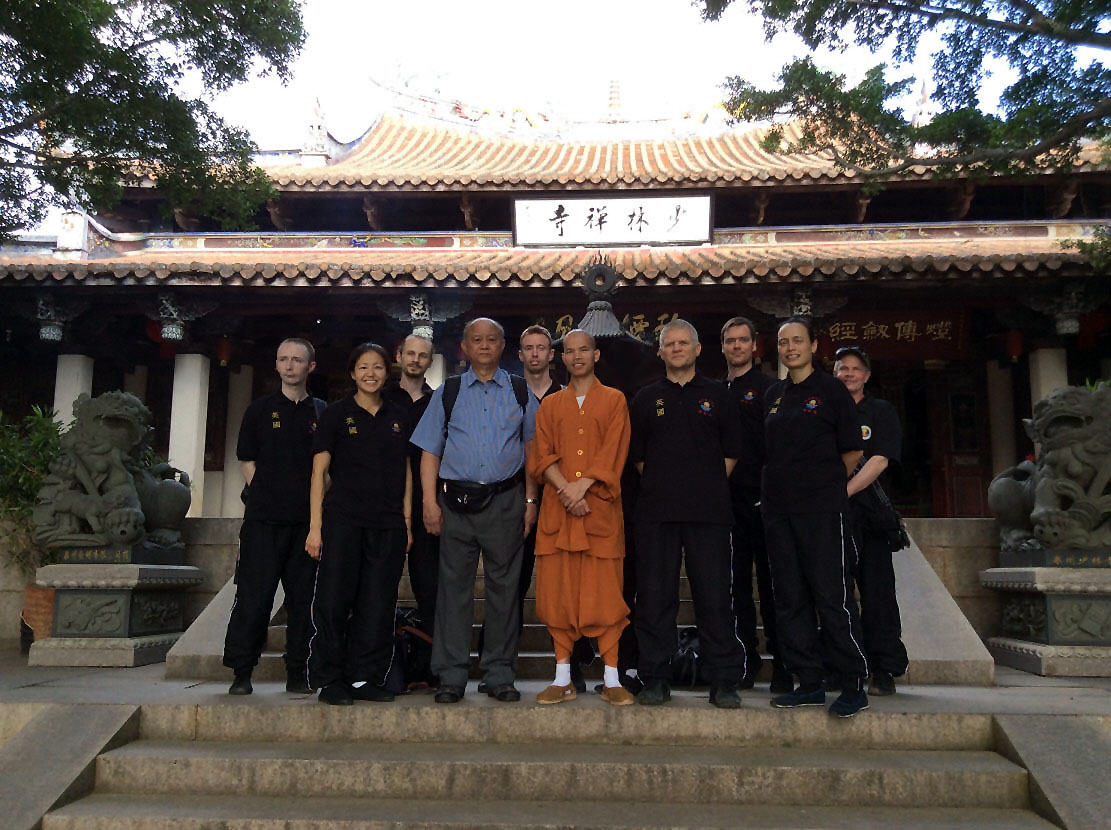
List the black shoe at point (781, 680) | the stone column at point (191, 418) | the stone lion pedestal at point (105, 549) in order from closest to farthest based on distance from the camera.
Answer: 1. the black shoe at point (781, 680)
2. the stone lion pedestal at point (105, 549)
3. the stone column at point (191, 418)

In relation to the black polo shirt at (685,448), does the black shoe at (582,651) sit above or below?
Result: below

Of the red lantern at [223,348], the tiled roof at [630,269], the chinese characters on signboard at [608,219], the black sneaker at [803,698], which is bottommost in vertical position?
the black sneaker at [803,698]

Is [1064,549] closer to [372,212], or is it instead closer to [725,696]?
[725,696]

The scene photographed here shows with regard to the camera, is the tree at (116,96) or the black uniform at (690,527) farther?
the tree at (116,96)

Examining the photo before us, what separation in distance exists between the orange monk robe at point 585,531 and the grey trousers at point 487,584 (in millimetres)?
124

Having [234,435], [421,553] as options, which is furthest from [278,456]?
[234,435]

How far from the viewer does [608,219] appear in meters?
9.83

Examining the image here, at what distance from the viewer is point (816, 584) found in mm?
3170

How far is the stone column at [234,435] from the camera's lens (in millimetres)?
10406

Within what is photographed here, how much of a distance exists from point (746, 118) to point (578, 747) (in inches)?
169

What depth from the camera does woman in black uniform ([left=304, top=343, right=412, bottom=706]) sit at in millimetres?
3322

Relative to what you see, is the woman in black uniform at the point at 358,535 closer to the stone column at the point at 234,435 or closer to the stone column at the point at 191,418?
the stone column at the point at 191,418

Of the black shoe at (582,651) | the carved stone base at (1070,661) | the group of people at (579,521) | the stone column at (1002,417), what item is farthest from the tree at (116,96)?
the stone column at (1002,417)

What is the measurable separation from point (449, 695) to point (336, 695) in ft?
1.43
